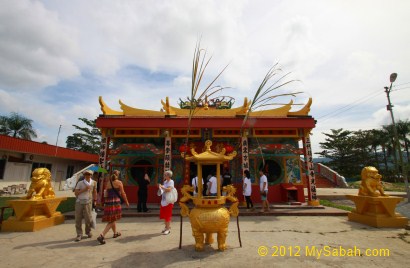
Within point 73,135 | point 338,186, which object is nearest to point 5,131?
point 73,135

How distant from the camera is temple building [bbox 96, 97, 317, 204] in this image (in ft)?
31.0

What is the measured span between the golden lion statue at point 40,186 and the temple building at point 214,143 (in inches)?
112

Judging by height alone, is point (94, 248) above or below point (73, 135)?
below

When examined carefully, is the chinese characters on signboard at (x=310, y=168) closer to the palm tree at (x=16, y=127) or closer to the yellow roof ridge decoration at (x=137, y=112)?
the yellow roof ridge decoration at (x=137, y=112)

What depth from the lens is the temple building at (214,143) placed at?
9.44 metres

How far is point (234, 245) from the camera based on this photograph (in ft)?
14.6

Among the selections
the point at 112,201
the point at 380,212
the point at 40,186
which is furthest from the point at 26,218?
the point at 380,212

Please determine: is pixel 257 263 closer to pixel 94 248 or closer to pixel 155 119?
pixel 94 248

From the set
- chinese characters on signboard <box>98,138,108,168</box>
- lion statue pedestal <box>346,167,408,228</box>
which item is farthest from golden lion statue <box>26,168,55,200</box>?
lion statue pedestal <box>346,167,408,228</box>

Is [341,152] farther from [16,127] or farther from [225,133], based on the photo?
[16,127]

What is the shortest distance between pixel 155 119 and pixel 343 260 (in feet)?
25.8

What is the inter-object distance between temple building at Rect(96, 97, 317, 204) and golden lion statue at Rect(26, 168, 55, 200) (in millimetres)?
2836

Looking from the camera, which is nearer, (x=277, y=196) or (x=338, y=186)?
(x=277, y=196)

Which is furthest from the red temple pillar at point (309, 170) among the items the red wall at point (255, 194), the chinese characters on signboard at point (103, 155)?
the chinese characters on signboard at point (103, 155)
